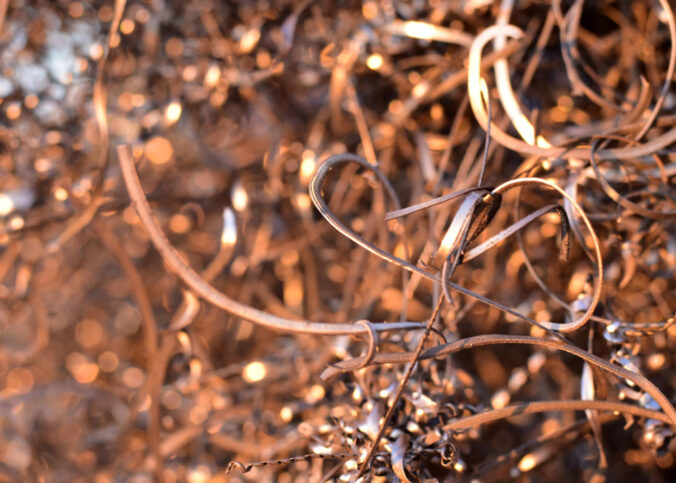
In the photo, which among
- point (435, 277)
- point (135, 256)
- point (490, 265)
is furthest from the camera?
point (135, 256)

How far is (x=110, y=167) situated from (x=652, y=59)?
275 mm

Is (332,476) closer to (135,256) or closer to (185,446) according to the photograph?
(185,446)

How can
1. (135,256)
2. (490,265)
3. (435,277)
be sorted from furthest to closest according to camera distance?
(135,256) → (490,265) → (435,277)

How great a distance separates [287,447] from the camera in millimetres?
231

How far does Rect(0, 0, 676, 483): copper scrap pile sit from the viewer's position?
207 mm

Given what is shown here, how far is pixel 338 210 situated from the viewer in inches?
11.4

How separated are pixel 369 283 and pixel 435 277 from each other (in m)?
0.11

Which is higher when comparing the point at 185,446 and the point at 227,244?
the point at 227,244

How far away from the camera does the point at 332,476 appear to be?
0.19 metres

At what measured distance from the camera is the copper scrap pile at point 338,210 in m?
0.21

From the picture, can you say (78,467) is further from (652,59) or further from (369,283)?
(652,59)

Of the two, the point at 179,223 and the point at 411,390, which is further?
the point at 179,223

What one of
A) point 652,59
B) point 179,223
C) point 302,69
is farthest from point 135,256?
point 652,59

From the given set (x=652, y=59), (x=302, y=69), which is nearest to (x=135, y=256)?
(x=302, y=69)
